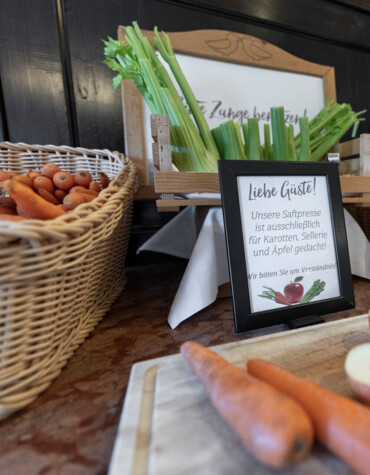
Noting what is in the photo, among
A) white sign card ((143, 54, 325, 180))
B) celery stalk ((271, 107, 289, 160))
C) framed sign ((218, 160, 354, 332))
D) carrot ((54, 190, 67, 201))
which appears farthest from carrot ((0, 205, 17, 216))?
celery stalk ((271, 107, 289, 160))

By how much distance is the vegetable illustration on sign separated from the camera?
18.9 inches

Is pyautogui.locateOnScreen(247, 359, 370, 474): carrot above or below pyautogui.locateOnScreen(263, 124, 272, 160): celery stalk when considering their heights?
below

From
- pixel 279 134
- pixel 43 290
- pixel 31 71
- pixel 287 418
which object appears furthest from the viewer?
pixel 31 71

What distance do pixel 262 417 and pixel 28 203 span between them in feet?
1.37

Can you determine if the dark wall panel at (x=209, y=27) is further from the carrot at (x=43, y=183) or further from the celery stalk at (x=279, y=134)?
the celery stalk at (x=279, y=134)

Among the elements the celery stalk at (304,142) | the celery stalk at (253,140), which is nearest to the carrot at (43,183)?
the celery stalk at (253,140)

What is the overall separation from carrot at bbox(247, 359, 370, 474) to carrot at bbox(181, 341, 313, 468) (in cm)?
3

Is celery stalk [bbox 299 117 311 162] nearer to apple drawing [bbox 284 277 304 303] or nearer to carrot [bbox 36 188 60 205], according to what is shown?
apple drawing [bbox 284 277 304 303]

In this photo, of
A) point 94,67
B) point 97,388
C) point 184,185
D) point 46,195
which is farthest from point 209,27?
point 97,388

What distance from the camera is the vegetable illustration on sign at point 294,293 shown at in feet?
1.58

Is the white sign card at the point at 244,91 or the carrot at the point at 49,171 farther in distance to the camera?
the white sign card at the point at 244,91

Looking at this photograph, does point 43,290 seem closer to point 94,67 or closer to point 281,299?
point 281,299

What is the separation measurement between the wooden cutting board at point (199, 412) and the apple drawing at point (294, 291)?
57 mm

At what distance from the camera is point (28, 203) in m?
0.40
